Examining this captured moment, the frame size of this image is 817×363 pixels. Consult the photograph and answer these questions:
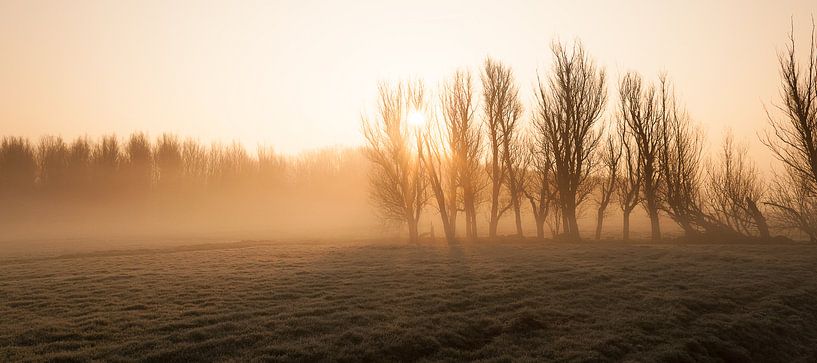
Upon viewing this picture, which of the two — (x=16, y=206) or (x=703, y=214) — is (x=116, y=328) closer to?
(x=703, y=214)

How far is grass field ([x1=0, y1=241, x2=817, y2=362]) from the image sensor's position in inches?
385

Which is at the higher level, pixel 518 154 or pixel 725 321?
pixel 518 154

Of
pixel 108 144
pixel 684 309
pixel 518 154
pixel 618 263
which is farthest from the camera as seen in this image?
pixel 108 144

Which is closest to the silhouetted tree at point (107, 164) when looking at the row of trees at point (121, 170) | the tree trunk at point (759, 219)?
the row of trees at point (121, 170)

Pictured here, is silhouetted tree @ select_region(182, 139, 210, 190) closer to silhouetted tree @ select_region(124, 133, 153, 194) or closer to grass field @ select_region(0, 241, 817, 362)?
silhouetted tree @ select_region(124, 133, 153, 194)

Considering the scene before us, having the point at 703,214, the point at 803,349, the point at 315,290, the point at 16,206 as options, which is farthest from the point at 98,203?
the point at 803,349

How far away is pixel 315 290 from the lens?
1531cm

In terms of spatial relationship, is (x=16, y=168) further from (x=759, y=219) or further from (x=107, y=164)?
(x=759, y=219)

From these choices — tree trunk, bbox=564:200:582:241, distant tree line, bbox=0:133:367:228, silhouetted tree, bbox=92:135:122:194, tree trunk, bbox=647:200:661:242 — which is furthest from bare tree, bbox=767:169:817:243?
silhouetted tree, bbox=92:135:122:194

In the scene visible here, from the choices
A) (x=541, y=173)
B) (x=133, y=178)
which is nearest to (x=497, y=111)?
(x=541, y=173)

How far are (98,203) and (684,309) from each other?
319 ft

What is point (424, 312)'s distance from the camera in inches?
486

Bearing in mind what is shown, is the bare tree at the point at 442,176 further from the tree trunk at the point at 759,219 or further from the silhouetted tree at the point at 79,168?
the silhouetted tree at the point at 79,168

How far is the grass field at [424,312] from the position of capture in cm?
978
